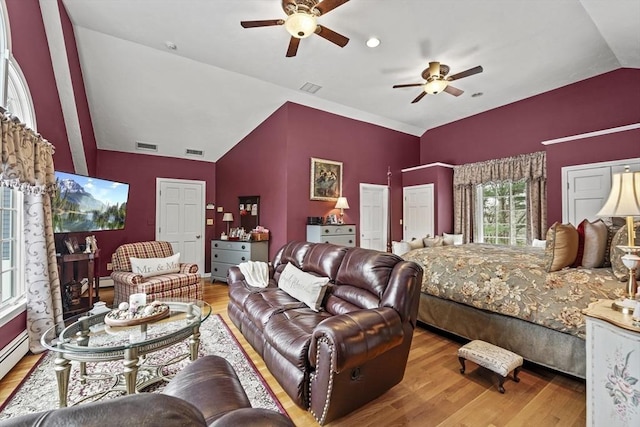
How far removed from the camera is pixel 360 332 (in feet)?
5.34

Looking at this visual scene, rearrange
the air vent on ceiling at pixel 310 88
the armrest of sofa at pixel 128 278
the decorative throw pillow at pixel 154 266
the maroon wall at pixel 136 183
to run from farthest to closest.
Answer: the maroon wall at pixel 136 183
the air vent on ceiling at pixel 310 88
the decorative throw pillow at pixel 154 266
the armrest of sofa at pixel 128 278

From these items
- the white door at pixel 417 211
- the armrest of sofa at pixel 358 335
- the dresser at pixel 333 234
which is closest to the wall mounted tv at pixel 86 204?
the dresser at pixel 333 234

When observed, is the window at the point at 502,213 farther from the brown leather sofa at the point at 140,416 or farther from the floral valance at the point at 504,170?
the brown leather sofa at the point at 140,416

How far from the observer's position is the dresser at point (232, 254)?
16.5ft

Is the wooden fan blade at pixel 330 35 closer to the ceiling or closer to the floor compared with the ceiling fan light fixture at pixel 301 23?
closer to the ceiling

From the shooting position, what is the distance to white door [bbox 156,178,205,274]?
18.4ft

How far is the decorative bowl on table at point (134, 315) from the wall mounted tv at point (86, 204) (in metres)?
1.85

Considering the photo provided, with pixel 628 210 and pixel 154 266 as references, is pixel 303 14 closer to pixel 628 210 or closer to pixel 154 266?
pixel 628 210

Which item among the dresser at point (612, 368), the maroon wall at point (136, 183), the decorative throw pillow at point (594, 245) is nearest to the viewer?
the dresser at point (612, 368)

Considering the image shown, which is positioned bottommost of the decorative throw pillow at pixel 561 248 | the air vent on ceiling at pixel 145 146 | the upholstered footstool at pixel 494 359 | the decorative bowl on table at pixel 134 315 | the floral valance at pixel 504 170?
the upholstered footstool at pixel 494 359

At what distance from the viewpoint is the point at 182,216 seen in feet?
19.0

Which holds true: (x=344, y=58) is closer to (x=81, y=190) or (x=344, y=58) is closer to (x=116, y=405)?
(x=81, y=190)

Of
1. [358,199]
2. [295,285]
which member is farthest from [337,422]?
[358,199]

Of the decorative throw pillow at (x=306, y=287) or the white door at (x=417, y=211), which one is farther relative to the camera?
the white door at (x=417, y=211)
